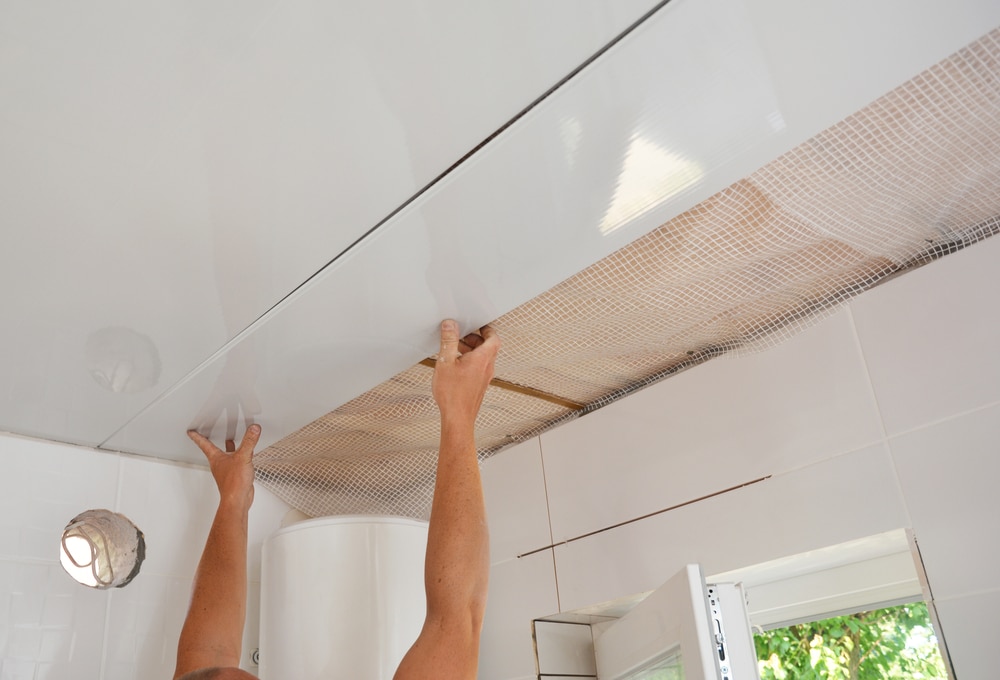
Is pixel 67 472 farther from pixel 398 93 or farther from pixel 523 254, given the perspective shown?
pixel 398 93

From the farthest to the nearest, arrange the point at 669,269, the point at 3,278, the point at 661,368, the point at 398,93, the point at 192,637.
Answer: the point at 661,368, the point at 192,637, the point at 669,269, the point at 3,278, the point at 398,93

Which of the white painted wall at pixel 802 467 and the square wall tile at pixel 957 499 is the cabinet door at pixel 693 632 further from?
the square wall tile at pixel 957 499

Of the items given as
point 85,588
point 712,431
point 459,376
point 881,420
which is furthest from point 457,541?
point 85,588

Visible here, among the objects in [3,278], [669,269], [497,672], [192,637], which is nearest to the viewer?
[3,278]

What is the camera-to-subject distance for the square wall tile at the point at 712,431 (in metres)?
1.16

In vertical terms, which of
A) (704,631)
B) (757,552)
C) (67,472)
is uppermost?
(67,472)

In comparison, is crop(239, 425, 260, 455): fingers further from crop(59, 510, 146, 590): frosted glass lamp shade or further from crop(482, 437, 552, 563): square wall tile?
crop(482, 437, 552, 563): square wall tile

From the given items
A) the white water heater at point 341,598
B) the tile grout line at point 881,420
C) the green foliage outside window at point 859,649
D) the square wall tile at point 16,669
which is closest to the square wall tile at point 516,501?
the white water heater at point 341,598

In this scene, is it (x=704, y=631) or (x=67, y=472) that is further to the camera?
(x=67, y=472)

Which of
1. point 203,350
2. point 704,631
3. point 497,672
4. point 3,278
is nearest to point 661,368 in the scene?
point 704,631

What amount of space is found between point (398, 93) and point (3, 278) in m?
0.57

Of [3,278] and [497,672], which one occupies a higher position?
[3,278]

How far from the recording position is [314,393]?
131 cm

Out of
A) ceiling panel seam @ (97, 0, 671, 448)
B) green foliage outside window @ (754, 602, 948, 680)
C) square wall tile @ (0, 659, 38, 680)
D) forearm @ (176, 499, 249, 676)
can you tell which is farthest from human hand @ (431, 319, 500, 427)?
green foliage outside window @ (754, 602, 948, 680)
